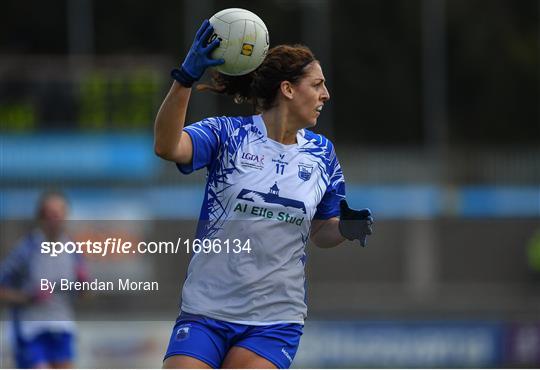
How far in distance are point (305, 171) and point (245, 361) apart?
0.74 metres

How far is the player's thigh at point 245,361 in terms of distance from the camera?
418 cm

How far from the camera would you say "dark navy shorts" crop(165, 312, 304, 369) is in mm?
4160

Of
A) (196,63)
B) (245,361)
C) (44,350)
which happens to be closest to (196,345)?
(245,361)

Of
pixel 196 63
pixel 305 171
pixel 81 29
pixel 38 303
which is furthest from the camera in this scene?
pixel 81 29

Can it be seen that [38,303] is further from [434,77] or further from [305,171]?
[434,77]

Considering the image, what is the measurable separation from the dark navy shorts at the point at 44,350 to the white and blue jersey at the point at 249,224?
3.84m

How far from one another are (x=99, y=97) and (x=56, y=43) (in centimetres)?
665

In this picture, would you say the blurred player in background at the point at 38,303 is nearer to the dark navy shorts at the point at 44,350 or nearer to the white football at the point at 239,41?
the dark navy shorts at the point at 44,350

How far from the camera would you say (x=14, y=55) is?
85.8 ft

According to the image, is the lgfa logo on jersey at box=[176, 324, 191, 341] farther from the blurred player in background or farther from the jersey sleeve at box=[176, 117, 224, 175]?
the blurred player in background

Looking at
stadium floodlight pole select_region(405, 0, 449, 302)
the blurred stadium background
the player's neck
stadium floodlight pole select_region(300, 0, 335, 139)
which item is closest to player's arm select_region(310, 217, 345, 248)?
the player's neck

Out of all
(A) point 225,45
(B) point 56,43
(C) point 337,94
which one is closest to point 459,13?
(C) point 337,94

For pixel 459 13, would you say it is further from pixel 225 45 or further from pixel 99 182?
pixel 225 45

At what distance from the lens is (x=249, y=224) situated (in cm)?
423
